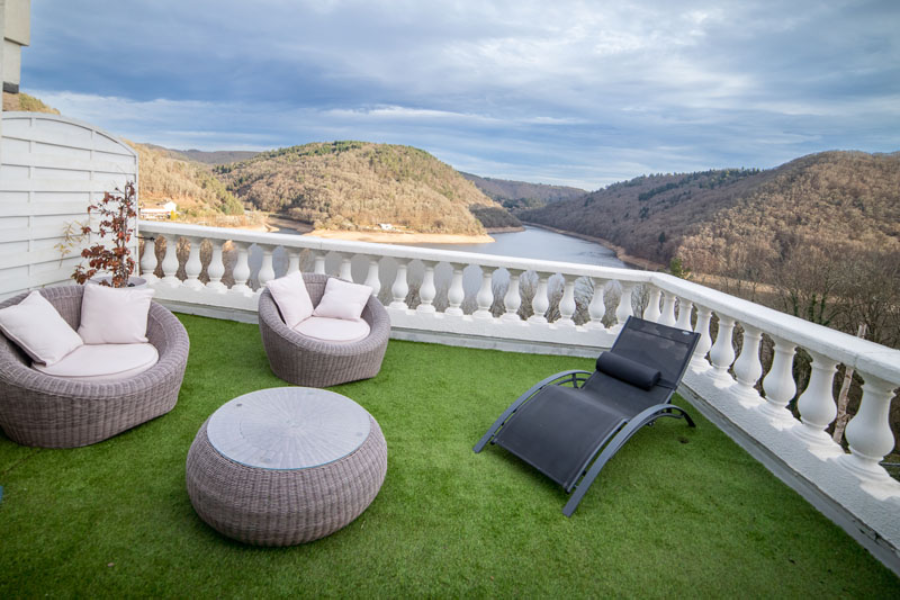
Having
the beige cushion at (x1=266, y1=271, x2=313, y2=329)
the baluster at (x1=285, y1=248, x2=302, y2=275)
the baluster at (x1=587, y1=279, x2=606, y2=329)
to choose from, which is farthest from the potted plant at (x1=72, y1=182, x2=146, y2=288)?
the baluster at (x1=587, y1=279, x2=606, y2=329)

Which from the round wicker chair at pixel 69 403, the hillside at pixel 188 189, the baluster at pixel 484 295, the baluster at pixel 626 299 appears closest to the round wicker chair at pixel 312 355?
the round wicker chair at pixel 69 403

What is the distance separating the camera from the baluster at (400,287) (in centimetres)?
466

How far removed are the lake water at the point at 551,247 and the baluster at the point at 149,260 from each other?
20.1 meters

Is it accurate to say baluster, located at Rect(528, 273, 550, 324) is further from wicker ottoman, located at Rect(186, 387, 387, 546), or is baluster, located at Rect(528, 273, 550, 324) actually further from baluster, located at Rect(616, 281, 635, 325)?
wicker ottoman, located at Rect(186, 387, 387, 546)

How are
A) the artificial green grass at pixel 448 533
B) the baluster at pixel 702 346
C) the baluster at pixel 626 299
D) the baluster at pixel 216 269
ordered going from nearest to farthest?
the artificial green grass at pixel 448 533, the baluster at pixel 702 346, the baluster at pixel 626 299, the baluster at pixel 216 269

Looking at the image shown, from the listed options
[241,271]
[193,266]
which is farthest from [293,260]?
[193,266]

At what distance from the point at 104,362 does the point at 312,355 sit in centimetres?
118

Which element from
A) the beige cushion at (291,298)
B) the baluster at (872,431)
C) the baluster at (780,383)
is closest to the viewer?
the baluster at (872,431)

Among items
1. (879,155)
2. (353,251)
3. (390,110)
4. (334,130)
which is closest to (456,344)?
(353,251)

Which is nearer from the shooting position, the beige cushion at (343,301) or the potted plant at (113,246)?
the beige cushion at (343,301)

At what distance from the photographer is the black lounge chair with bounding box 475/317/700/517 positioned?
95.3 inches

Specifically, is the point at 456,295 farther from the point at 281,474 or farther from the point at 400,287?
the point at 281,474

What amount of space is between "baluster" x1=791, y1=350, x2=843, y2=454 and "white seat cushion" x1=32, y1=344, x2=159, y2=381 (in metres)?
3.61

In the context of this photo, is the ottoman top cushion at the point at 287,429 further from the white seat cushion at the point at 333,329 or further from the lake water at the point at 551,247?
the lake water at the point at 551,247
